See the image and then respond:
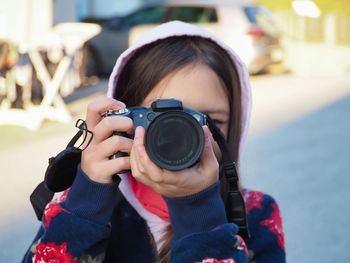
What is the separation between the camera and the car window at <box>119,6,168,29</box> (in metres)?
6.50

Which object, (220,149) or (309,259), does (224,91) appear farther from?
(309,259)

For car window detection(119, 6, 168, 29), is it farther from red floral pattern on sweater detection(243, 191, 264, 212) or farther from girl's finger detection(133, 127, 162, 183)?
girl's finger detection(133, 127, 162, 183)

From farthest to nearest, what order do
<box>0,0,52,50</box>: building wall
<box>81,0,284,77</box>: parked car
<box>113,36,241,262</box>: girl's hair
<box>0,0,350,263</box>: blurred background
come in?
<box>81,0,284,77</box>: parked car → <box>0,0,52,50</box>: building wall → <box>0,0,350,263</box>: blurred background → <box>113,36,241,262</box>: girl's hair

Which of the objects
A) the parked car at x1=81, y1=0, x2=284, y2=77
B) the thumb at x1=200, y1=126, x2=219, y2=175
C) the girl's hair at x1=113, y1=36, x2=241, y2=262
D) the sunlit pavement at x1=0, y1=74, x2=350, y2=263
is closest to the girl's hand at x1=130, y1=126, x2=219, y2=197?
the thumb at x1=200, y1=126, x2=219, y2=175

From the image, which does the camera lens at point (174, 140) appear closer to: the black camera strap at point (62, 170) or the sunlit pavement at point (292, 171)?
the black camera strap at point (62, 170)

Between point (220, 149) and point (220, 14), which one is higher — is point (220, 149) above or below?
above

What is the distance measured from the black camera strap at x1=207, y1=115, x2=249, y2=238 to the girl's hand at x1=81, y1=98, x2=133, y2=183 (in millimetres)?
214

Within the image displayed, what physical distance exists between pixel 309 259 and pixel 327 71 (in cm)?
621

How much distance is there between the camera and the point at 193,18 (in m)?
6.39

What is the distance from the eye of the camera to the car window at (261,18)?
6.47 meters

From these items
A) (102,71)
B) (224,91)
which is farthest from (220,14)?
(224,91)

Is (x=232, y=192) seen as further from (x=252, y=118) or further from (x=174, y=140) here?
(x=252, y=118)

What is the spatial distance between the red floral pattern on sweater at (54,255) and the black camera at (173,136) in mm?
262

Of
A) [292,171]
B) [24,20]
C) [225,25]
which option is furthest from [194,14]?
[292,171]
